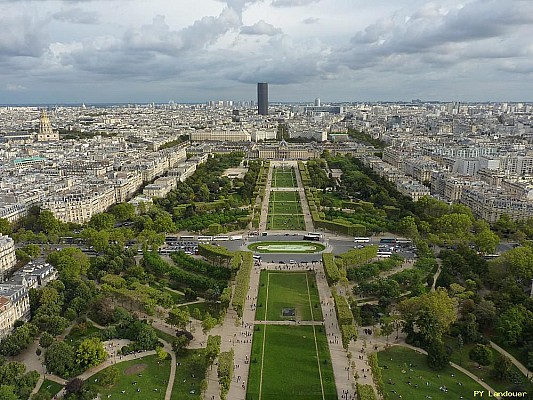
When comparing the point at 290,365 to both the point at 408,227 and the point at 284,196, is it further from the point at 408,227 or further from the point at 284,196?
the point at 284,196

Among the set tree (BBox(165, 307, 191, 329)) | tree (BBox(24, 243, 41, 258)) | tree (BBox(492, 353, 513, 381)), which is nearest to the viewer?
tree (BBox(492, 353, 513, 381))

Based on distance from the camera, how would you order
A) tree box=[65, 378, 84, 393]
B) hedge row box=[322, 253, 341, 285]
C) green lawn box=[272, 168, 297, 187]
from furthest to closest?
green lawn box=[272, 168, 297, 187]
hedge row box=[322, 253, 341, 285]
tree box=[65, 378, 84, 393]

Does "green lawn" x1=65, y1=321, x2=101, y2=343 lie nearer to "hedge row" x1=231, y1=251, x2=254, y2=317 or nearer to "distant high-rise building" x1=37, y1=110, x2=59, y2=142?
"hedge row" x1=231, y1=251, x2=254, y2=317

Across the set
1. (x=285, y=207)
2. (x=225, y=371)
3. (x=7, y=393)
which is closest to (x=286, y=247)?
(x=285, y=207)

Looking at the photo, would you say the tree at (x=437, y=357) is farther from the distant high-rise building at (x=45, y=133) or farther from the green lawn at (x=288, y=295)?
the distant high-rise building at (x=45, y=133)

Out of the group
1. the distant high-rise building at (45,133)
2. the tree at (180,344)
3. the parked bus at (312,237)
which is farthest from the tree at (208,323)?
the distant high-rise building at (45,133)

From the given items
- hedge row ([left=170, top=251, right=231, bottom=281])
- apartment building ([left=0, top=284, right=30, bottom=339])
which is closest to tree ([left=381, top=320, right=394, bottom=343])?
hedge row ([left=170, top=251, right=231, bottom=281])
